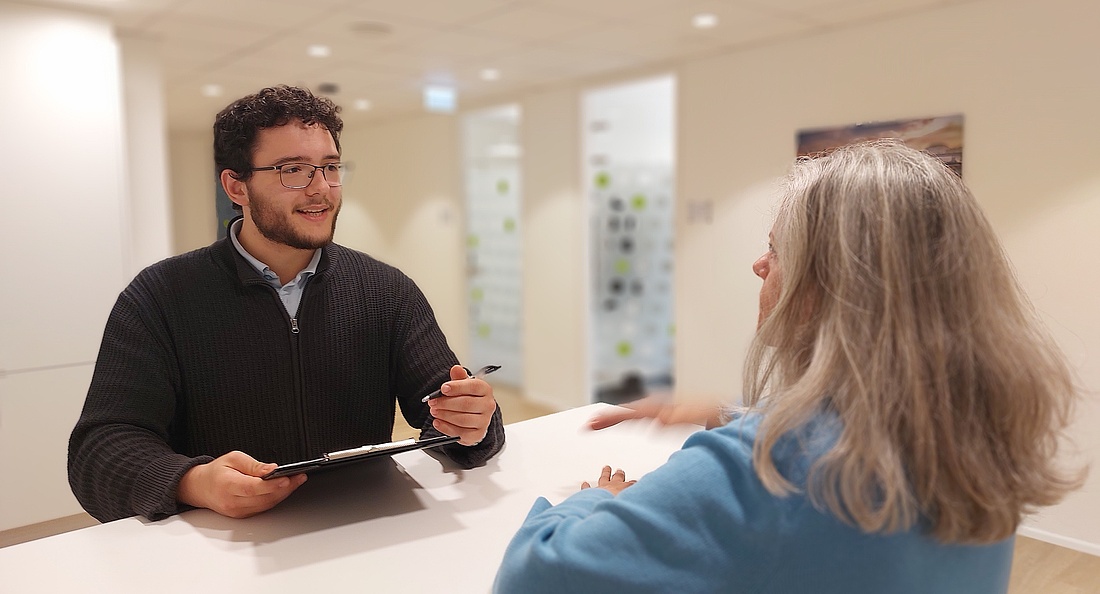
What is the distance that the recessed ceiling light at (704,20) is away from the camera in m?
3.56

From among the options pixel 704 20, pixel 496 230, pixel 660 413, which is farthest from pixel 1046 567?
pixel 496 230

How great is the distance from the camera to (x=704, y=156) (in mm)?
4539

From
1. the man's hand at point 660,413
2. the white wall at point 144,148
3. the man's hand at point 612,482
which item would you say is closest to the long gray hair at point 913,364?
the man's hand at point 612,482

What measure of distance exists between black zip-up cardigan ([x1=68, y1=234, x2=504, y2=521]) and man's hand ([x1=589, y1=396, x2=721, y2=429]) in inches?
8.6

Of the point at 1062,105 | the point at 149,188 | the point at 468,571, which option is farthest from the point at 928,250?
the point at 149,188

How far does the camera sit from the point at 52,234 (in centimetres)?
331

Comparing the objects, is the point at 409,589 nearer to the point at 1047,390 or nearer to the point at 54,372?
the point at 1047,390

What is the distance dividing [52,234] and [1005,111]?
4.24 meters

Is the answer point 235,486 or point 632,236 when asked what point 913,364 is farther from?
point 632,236

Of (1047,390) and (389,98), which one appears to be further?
(389,98)

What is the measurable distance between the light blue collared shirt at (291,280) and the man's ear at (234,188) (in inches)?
2.1

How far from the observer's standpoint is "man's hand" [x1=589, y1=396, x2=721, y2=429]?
140 cm

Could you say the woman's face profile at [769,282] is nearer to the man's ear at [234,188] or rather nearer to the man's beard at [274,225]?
the man's beard at [274,225]

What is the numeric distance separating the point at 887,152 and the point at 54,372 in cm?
365
